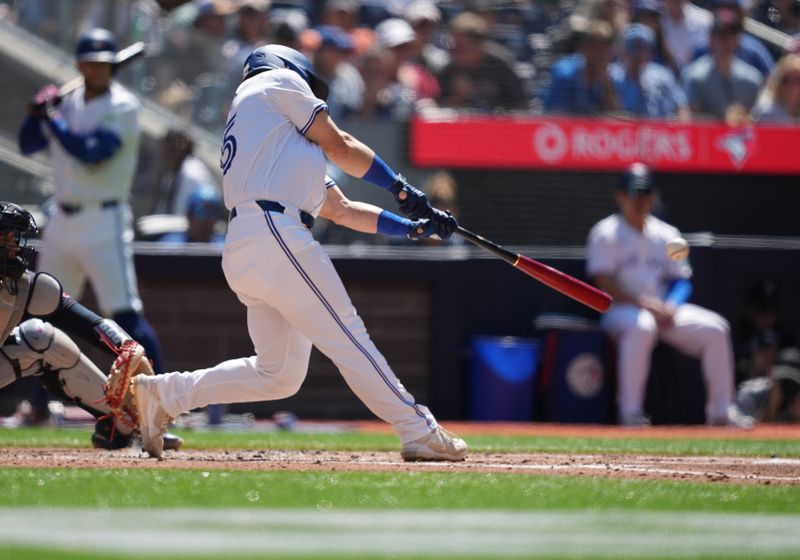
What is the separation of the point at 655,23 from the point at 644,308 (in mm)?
3558

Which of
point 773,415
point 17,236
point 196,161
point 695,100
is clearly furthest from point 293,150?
point 695,100

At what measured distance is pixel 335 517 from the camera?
16.3 feet

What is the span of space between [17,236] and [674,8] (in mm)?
8616

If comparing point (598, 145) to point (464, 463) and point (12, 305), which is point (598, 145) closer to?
point (464, 463)

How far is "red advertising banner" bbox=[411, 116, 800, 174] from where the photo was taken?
1184cm

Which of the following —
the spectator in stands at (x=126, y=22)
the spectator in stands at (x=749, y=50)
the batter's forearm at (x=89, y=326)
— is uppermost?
the spectator in stands at (x=749, y=50)

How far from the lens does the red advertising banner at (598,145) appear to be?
38.9ft

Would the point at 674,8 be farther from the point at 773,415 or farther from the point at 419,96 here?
the point at 773,415

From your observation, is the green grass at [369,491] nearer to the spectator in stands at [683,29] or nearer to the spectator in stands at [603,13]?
the spectator in stands at [603,13]

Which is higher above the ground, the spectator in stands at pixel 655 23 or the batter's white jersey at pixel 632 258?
the spectator in stands at pixel 655 23

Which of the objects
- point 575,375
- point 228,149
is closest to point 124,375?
point 228,149

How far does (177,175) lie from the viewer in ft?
37.5

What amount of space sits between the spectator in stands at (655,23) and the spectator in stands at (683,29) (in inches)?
3.1

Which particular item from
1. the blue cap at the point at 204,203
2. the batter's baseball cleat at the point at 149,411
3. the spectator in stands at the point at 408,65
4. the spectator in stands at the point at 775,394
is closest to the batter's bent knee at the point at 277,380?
the batter's baseball cleat at the point at 149,411
